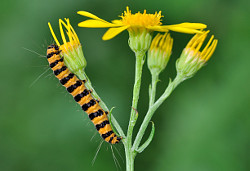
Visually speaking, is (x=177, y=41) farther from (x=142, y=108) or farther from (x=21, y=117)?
(x=21, y=117)

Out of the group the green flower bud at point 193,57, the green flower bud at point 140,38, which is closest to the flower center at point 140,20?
the green flower bud at point 140,38

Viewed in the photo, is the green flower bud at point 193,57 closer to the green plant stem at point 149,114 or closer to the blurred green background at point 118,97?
the green plant stem at point 149,114

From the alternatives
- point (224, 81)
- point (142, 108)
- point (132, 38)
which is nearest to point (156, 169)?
point (142, 108)

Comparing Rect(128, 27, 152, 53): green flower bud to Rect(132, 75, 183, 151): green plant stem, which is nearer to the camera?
Rect(132, 75, 183, 151): green plant stem

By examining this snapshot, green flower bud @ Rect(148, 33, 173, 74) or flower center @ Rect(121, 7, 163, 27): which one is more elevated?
flower center @ Rect(121, 7, 163, 27)

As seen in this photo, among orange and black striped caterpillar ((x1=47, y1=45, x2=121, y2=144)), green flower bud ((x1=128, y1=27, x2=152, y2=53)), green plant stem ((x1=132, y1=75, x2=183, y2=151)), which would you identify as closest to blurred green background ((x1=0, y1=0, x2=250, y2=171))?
orange and black striped caterpillar ((x1=47, y1=45, x2=121, y2=144))

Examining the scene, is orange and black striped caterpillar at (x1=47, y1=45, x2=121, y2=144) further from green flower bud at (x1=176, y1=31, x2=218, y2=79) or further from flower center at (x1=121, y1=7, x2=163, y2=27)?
green flower bud at (x1=176, y1=31, x2=218, y2=79)
